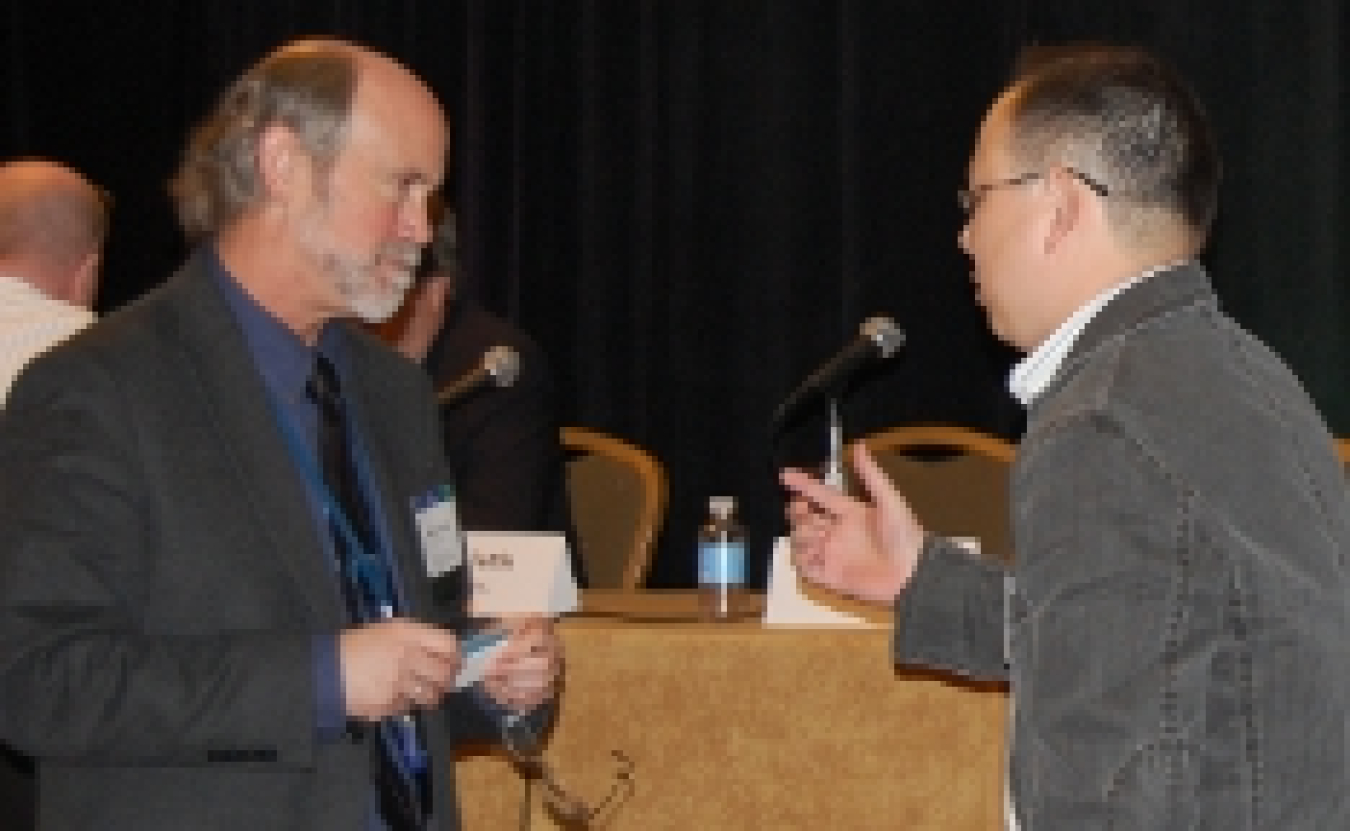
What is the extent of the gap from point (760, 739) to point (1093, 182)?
1.65 meters

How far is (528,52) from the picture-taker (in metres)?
7.04

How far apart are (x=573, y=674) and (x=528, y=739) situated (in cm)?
80

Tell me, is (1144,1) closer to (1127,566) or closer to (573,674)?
(573,674)

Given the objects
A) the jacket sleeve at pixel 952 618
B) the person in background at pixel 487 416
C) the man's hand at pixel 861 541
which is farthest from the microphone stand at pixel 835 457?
the jacket sleeve at pixel 952 618

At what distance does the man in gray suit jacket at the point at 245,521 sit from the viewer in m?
2.22

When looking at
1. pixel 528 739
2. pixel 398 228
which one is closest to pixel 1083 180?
pixel 398 228

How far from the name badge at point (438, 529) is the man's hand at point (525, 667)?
124 millimetres

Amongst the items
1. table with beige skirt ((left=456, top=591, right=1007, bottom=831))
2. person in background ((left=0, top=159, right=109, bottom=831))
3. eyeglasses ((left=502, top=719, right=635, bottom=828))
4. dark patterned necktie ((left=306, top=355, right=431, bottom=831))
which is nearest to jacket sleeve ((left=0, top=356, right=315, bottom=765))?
dark patterned necktie ((left=306, top=355, right=431, bottom=831))

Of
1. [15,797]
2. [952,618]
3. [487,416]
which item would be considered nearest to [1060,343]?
[952,618]

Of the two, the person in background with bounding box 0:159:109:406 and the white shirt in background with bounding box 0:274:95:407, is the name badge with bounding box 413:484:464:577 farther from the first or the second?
the person in background with bounding box 0:159:109:406

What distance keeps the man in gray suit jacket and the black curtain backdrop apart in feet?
13.9

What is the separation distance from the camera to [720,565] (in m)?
4.15

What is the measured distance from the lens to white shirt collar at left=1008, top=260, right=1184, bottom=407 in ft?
6.75

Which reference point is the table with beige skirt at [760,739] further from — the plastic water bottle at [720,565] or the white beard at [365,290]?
the white beard at [365,290]
